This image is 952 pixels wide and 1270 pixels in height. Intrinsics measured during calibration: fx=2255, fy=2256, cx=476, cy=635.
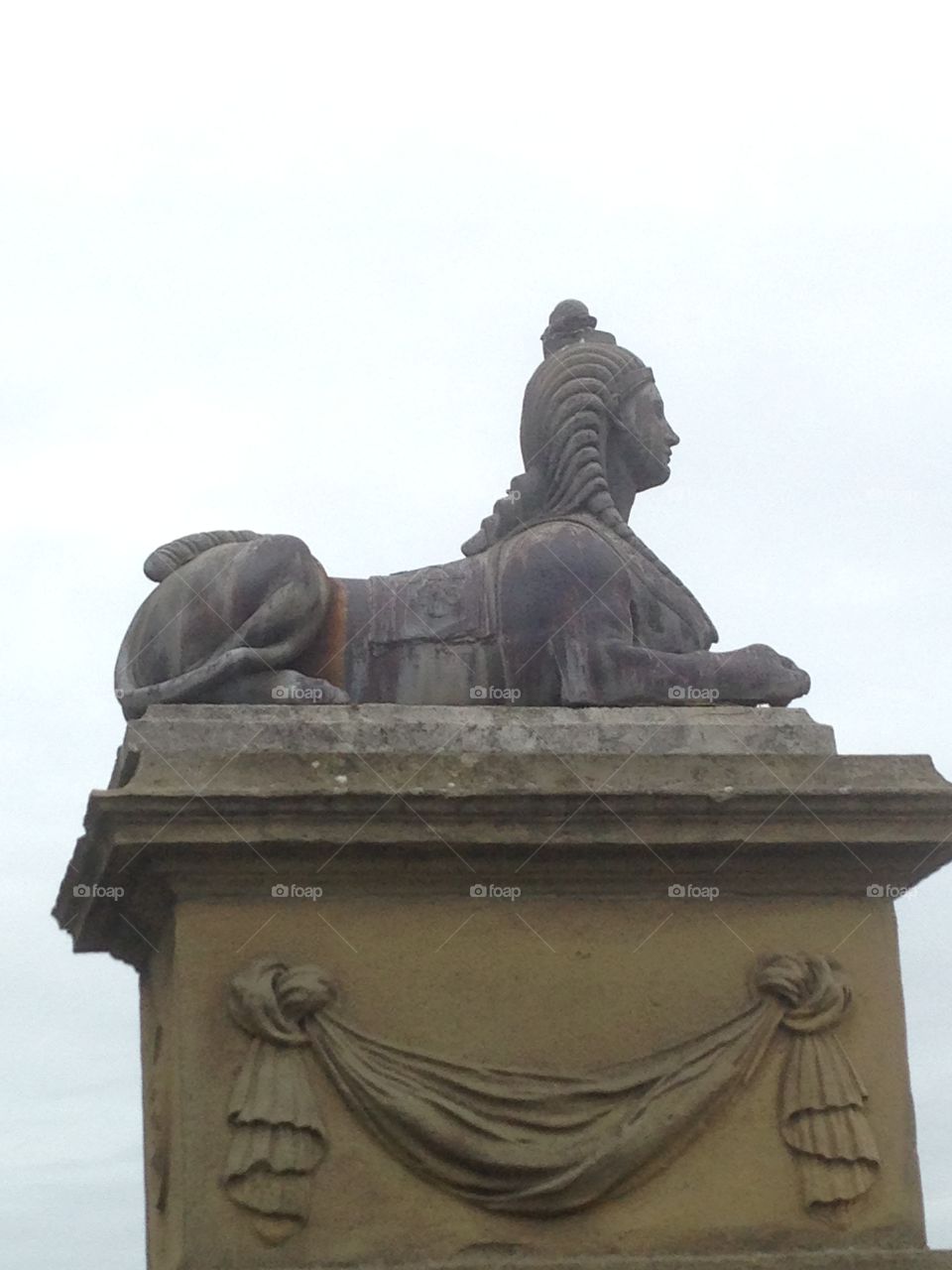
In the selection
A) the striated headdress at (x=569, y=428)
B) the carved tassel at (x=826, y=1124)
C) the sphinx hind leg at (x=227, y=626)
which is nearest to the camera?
the carved tassel at (x=826, y=1124)

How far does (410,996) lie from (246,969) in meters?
0.54

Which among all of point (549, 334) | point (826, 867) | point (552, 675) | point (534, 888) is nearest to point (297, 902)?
point (534, 888)

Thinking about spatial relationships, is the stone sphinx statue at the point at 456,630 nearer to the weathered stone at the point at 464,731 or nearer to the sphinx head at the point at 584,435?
the sphinx head at the point at 584,435

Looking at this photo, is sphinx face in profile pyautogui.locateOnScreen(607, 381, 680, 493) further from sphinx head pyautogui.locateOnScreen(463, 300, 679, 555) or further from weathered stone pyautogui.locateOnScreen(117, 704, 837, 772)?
weathered stone pyautogui.locateOnScreen(117, 704, 837, 772)

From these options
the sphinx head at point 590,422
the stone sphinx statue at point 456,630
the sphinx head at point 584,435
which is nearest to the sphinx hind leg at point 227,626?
the stone sphinx statue at point 456,630

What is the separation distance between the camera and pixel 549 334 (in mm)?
8844

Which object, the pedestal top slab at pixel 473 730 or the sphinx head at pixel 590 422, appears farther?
the sphinx head at pixel 590 422

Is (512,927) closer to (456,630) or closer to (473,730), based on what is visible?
(473,730)

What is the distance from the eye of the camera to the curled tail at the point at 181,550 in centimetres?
841

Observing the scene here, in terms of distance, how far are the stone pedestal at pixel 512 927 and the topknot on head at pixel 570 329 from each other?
1746mm

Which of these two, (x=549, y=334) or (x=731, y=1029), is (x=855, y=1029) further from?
(x=549, y=334)

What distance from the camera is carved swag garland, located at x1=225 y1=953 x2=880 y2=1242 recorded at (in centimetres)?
710

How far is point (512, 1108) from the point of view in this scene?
23.8 feet

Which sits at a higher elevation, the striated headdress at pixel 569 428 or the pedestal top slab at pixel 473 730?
the striated headdress at pixel 569 428
